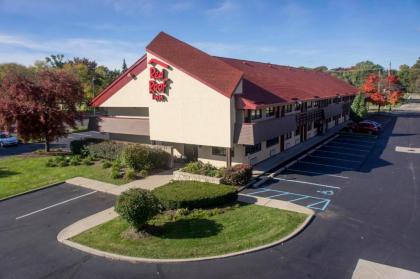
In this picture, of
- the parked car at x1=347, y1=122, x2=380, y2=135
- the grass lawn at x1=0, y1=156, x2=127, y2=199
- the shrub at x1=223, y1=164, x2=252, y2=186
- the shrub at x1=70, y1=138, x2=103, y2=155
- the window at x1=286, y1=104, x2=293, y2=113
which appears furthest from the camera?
the parked car at x1=347, y1=122, x2=380, y2=135

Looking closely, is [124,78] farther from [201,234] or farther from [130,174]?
[201,234]

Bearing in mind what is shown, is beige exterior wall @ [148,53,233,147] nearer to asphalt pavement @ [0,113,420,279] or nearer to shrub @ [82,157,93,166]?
asphalt pavement @ [0,113,420,279]

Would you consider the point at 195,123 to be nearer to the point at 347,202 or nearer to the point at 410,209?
the point at 347,202

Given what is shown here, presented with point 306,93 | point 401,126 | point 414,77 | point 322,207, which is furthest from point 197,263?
point 414,77

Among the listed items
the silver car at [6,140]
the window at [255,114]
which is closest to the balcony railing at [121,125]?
the window at [255,114]

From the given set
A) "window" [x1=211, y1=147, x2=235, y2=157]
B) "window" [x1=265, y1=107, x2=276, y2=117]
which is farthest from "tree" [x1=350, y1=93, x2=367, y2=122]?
"window" [x1=211, y1=147, x2=235, y2=157]

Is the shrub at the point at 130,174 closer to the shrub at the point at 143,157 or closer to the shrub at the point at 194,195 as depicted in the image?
the shrub at the point at 143,157
